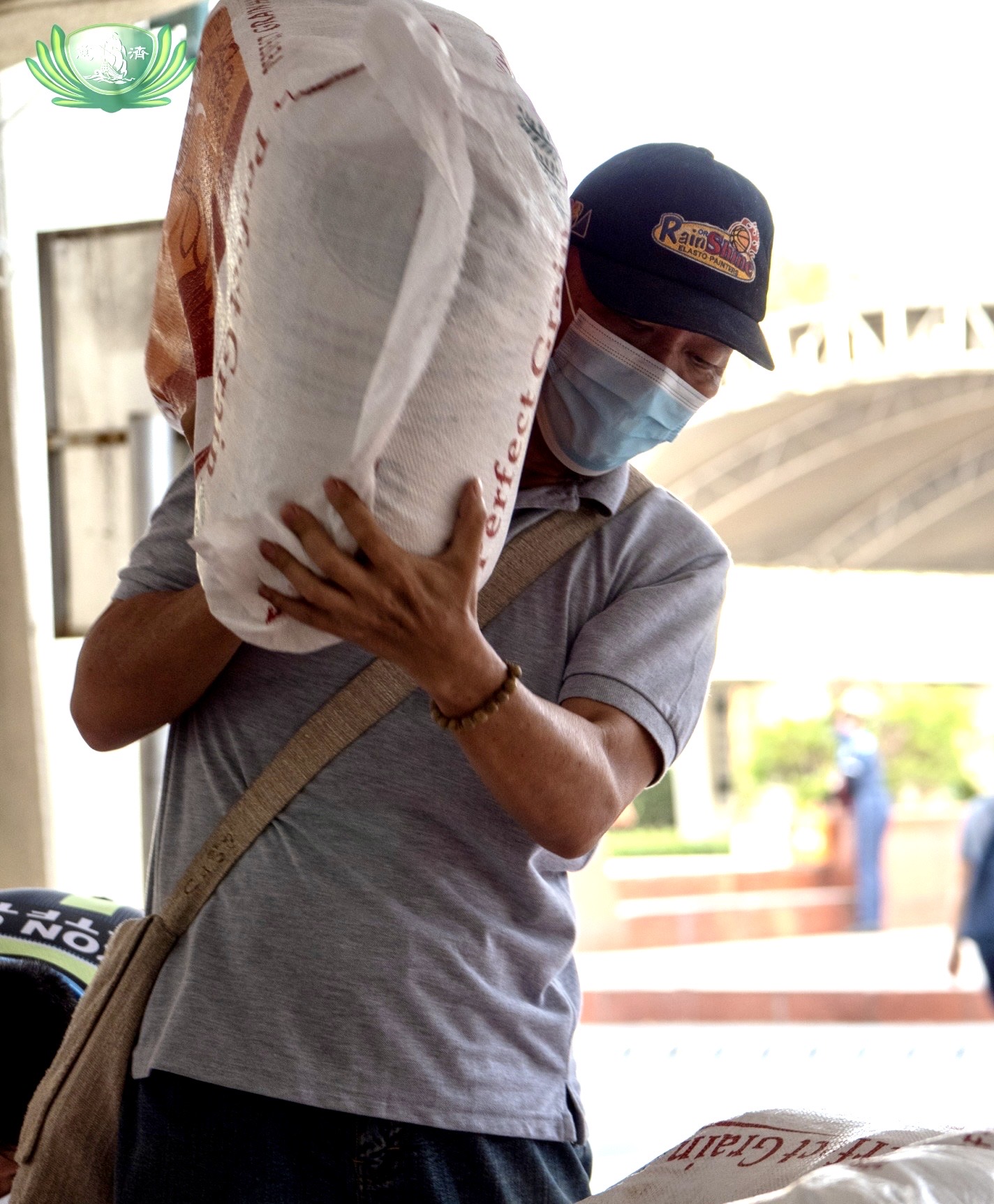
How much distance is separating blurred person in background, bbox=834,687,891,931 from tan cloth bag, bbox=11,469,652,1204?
409 inches

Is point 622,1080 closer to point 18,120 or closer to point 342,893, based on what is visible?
point 18,120

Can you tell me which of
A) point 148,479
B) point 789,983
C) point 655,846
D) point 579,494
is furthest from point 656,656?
point 655,846

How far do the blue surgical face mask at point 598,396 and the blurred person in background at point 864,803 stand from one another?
1026cm

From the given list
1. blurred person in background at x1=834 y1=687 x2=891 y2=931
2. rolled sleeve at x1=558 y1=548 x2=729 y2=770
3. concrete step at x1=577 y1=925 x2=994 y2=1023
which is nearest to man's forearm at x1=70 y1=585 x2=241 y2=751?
rolled sleeve at x1=558 y1=548 x2=729 y2=770

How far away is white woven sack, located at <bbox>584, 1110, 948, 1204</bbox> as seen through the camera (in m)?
1.12

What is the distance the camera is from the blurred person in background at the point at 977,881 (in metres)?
6.07

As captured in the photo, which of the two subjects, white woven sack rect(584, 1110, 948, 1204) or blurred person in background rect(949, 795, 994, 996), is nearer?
white woven sack rect(584, 1110, 948, 1204)

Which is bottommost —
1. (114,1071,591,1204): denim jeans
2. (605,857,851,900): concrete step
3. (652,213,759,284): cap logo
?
(605,857,851,900): concrete step

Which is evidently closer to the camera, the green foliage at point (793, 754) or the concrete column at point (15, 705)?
the concrete column at point (15, 705)

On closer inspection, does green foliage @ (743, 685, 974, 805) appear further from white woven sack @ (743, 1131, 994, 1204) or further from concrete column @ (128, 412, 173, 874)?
white woven sack @ (743, 1131, 994, 1204)

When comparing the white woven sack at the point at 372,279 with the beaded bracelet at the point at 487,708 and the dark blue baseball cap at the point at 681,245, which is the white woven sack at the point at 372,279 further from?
the dark blue baseball cap at the point at 681,245

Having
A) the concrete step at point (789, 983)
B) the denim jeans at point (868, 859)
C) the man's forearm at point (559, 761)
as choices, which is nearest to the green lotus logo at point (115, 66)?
the man's forearm at point (559, 761)

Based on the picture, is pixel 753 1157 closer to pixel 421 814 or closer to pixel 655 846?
pixel 421 814

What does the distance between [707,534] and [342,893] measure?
20.8 inches
